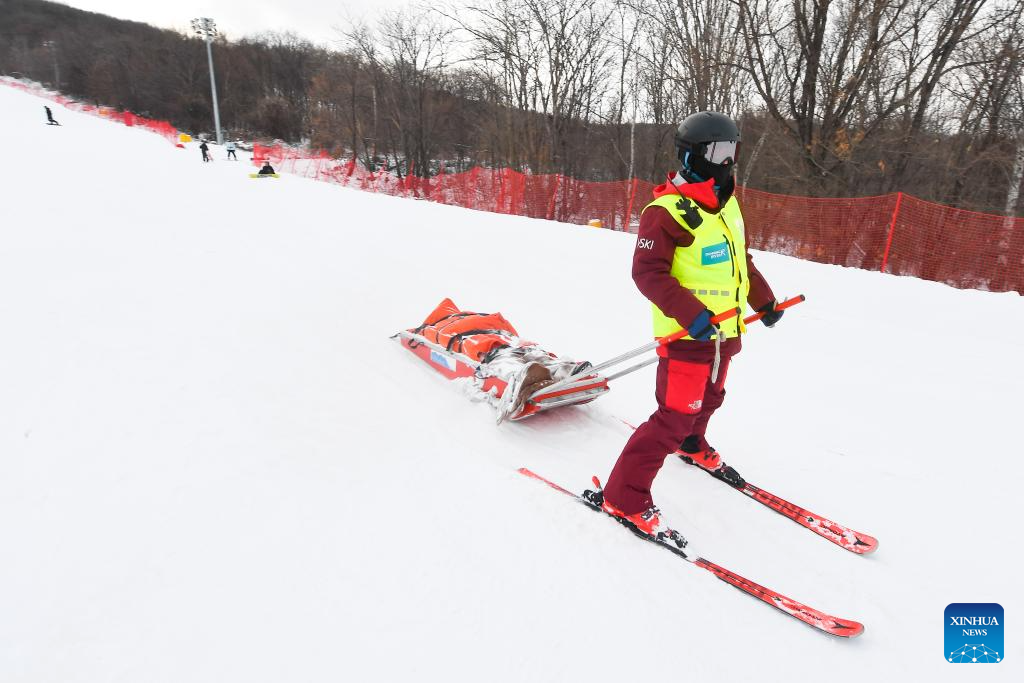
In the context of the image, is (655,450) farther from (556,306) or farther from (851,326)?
(851,326)

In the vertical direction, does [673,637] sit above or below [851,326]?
below

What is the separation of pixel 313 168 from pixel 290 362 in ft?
97.6

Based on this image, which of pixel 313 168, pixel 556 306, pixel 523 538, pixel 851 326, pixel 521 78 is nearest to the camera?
pixel 523 538

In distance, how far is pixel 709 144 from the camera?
232 cm

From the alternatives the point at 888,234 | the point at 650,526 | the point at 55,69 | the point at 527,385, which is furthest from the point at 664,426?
the point at 55,69

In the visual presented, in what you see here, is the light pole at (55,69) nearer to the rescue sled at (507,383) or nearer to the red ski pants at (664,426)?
the rescue sled at (507,383)

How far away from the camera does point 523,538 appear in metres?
2.34

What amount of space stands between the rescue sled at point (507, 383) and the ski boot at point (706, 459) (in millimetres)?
670

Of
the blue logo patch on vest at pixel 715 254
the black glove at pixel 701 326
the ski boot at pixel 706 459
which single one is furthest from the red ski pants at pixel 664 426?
the ski boot at pixel 706 459

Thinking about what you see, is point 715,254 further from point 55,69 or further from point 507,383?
point 55,69

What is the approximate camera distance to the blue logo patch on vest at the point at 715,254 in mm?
2363

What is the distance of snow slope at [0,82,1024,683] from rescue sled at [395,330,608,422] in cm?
16

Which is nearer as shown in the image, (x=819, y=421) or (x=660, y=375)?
(x=660, y=375)

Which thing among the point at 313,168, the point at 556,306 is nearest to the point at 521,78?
the point at 313,168
